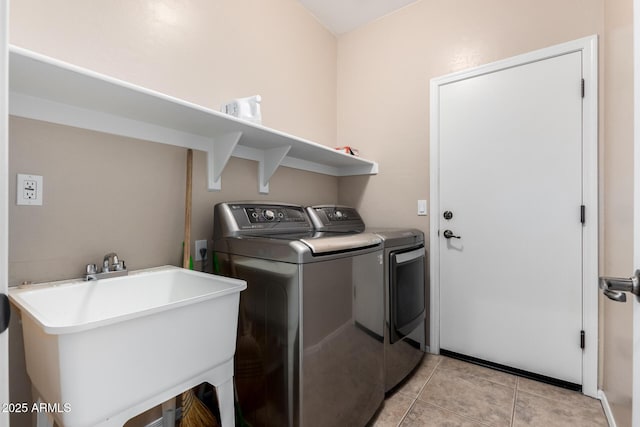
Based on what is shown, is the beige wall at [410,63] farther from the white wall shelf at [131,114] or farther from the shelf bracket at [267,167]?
the shelf bracket at [267,167]

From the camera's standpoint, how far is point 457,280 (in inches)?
83.3

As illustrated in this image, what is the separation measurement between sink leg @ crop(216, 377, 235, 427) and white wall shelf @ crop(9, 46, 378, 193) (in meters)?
1.01

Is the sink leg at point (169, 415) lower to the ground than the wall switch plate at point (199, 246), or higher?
lower

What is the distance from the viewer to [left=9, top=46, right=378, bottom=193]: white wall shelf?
0.90 meters

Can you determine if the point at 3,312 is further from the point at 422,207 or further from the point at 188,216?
the point at 422,207

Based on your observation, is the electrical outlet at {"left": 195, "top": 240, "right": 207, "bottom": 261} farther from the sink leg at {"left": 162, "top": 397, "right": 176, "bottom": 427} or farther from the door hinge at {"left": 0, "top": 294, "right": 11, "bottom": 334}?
the door hinge at {"left": 0, "top": 294, "right": 11, "bottom": 334}

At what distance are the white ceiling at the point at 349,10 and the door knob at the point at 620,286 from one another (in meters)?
2.45

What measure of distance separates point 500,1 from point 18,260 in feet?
9.72

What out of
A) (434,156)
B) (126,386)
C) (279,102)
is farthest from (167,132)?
(434,156)

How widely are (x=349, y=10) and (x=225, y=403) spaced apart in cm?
282

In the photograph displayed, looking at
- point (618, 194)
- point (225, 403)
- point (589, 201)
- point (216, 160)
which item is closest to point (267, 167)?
point (216, 160)

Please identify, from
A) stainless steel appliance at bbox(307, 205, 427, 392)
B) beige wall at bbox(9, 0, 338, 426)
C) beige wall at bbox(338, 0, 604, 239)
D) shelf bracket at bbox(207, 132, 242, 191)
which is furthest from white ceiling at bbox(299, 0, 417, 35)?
stainless steel appliance at bbox(307, 205, 427, 392)

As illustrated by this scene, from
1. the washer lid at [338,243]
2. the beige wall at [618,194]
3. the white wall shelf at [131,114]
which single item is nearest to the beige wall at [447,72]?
the beige wall at [618,194]

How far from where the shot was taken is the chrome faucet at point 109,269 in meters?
1.12
